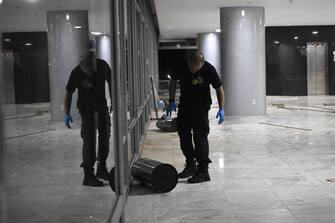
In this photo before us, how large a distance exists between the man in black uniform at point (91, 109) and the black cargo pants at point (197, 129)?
3063mm

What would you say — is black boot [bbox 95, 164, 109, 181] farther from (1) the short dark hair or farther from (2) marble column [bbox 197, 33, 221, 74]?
(2) marble column [bbox 197, 33, 221, 74]

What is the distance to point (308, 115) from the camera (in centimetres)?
1605

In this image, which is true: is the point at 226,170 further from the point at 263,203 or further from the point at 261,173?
the point at 263,203

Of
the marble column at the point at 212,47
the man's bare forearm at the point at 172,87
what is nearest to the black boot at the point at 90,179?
the man's bare forearm at the point at 172,87

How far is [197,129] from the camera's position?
251 inches

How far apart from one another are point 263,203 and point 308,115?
1120cm

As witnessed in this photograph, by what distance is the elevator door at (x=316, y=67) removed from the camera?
27562 millimetres

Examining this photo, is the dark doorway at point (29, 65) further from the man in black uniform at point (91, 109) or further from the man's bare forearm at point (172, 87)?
the man's bare forearm at point (172, 87)

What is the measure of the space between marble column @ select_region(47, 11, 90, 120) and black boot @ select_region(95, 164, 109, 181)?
0.61m

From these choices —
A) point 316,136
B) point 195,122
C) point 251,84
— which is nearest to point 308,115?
point 251,84

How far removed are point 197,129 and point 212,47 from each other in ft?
71.3

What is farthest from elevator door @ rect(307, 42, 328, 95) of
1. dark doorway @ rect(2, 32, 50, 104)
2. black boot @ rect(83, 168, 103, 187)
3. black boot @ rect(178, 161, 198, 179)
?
dark doorway @ rect(2, 32, 50, 104)

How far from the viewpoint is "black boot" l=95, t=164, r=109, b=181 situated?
2917 mm

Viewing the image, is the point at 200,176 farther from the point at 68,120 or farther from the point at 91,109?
the point at 68,120
